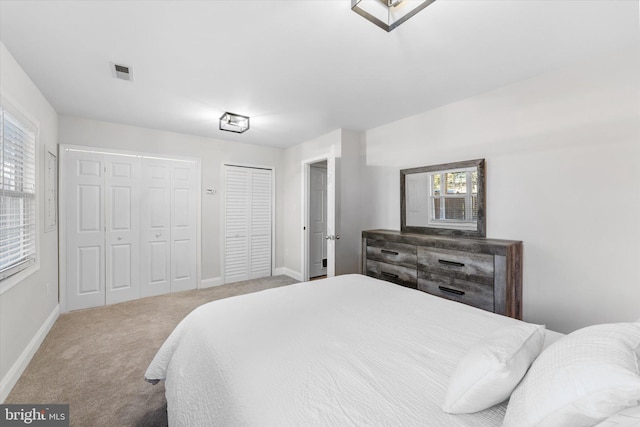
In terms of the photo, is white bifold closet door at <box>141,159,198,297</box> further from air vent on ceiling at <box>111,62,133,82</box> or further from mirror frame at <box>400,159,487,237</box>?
mirror frame at <box>400,159,487,237</box>

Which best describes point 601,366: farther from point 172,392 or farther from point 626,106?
point 626,106

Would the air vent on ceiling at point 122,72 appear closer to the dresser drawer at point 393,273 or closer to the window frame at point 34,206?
the window frame at point 34,206

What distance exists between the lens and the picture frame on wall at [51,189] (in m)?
2.85

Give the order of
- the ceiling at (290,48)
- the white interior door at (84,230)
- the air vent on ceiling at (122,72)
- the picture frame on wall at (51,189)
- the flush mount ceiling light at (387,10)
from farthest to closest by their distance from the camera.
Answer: the white interior door at (84,230)
the picture frame on wall at (51,189)
the air vent on ceiling at (122,72)
the ceiling at (290,48)
the flush mount ceiling light at (387,10)

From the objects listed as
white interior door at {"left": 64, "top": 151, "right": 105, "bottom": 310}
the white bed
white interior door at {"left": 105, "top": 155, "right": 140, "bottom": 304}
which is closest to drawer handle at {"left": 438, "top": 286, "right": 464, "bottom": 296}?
the white bed

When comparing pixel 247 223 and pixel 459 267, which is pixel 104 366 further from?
pixel 459 267

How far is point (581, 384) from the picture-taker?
668 mm

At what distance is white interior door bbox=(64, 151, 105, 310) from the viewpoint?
3402 mm

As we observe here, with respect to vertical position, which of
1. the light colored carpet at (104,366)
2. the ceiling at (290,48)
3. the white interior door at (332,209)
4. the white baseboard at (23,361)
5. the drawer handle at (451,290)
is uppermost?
the ceiling at (290,48)

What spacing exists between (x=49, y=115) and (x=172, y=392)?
342 cm

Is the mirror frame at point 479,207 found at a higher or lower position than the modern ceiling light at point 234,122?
lower

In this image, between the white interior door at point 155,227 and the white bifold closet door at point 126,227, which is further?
the white interior door at point 155,227

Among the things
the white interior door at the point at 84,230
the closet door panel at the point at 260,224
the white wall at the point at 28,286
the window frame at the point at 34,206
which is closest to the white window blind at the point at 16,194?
the window frame at the point at 34,206

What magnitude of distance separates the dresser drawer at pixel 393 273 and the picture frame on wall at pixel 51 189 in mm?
3540
